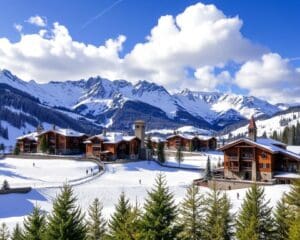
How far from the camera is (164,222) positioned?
23.3 m

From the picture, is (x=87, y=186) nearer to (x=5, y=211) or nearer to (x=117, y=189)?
(x=117, y=189)

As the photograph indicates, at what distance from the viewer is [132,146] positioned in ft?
336

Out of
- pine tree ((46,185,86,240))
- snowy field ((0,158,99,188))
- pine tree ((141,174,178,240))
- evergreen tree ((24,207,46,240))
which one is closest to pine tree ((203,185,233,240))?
pine tree ((141,174,178,240))

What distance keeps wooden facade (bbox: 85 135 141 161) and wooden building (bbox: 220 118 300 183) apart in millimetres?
31013

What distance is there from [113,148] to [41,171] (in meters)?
21.7

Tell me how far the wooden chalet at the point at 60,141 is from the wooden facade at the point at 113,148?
7.93 m

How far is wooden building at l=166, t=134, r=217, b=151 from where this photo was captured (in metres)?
134

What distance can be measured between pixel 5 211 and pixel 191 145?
82.5m

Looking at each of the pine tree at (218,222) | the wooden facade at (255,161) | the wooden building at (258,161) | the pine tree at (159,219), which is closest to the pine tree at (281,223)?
the pine tree at (218,222)

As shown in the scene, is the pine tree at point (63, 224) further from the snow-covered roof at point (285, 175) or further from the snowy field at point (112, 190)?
the snow-covered roof at point (285, 175)

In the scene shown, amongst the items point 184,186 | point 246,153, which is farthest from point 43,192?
point 246,153

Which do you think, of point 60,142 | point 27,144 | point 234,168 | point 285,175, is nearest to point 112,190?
point 234,168

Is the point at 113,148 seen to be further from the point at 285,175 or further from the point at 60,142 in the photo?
the point at 285,175

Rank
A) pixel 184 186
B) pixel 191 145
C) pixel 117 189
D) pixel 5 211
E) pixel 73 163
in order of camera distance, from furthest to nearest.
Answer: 1. pixel 191 145
2. pixel 73 163
3. pixel 184 186
4. pixel 117 189
5. pixel 5 211
